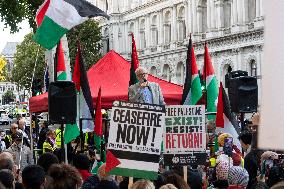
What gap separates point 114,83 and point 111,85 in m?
0.12

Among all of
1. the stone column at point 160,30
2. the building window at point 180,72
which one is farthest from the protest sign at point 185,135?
the stone column at point 160,30

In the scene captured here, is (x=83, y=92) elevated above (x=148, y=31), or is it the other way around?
(x=148, y=31)

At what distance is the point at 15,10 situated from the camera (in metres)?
14.6

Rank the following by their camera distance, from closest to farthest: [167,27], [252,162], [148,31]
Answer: [252,162], [167,27], [148,31]

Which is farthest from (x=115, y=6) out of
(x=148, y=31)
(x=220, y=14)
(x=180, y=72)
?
(x=220, y=14)

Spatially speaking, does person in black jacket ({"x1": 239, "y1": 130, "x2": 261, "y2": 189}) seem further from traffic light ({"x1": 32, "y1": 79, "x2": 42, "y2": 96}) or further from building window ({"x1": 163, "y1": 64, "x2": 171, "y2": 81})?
building window ({"x1": 163, "y1": 64, "x2": 171, "y2": 81})

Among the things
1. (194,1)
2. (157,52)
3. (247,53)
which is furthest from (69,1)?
(157,52)

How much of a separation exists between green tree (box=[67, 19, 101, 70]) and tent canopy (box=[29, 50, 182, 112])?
3952cm

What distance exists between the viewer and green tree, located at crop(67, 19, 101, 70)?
53.8 meters

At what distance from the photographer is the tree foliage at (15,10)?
14.6 metres

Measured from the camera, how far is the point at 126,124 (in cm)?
586

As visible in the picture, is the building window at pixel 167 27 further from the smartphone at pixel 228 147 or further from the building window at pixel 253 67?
the smartphone at pixel 228 147

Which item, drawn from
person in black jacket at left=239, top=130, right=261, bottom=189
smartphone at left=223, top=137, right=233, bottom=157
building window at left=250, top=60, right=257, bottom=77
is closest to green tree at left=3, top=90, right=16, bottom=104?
building window at left=250, top=60, right=257, bottom=77

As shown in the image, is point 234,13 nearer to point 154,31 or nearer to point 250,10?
point 250,10
